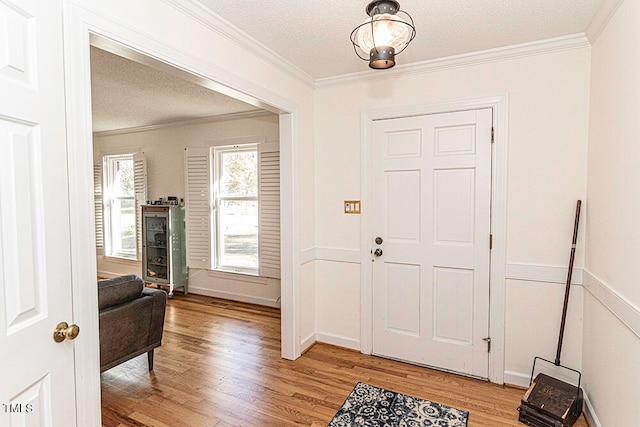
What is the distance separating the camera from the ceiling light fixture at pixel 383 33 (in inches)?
62.4

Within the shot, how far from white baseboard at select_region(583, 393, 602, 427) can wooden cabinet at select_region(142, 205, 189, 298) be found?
4.65m

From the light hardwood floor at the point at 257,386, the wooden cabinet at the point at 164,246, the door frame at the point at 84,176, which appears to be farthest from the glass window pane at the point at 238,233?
the door frame at the point at 84,176

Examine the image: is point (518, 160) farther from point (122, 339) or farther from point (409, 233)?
point (122, 339)

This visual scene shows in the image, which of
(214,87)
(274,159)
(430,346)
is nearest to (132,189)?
(274,159)

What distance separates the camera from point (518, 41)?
2.40m

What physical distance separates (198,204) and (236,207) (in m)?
0.60

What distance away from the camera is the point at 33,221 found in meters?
1.13

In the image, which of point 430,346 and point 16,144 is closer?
point 16,144

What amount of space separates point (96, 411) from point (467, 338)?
2504mm

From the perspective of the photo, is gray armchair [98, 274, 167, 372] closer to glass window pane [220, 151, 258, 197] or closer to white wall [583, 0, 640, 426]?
glass window pane [220, 151, 258, 197]

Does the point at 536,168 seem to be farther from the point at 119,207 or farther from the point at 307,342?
the point at 119,207

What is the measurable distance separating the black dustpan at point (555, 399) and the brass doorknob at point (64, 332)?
2501 millimetres

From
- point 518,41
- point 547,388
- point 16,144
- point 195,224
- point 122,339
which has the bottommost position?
point 547,388

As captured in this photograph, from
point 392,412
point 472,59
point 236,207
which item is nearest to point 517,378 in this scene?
point 392,412
